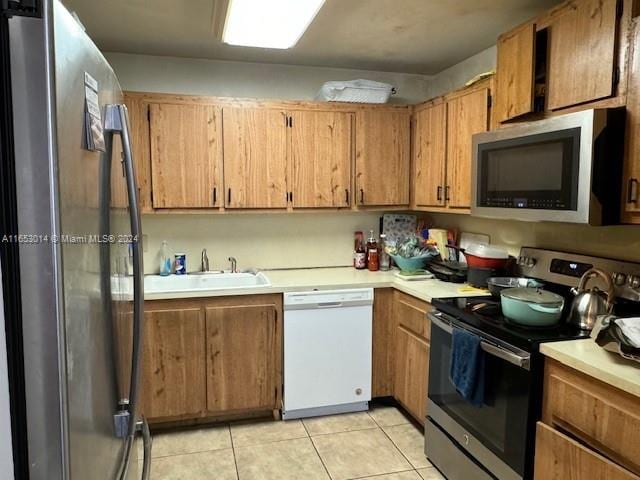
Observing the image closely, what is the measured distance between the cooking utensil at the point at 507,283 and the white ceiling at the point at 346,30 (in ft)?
4.44

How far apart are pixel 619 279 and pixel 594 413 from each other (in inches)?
29.8

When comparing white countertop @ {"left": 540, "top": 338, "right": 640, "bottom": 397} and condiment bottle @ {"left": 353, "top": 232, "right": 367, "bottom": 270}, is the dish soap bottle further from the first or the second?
white countertop @ {"left": 540, "top": 338, "right": 640, "bottom": 397}

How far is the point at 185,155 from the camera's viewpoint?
2887mm

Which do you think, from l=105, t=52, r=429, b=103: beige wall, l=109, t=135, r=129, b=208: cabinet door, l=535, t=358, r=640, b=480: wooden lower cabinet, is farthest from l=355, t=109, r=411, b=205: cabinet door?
l=109, t=135, r=129, b=208: cabinet door

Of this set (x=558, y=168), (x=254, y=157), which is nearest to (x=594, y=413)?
(x=558, y=168)

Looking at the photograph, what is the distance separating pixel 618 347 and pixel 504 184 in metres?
0.95

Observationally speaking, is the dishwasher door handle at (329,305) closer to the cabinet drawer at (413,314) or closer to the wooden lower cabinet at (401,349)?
the wooden lower cabinet at (401,349)

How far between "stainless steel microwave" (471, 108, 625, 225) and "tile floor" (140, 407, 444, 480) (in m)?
1.40

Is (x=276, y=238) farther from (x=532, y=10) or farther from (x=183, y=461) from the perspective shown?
(x=532, y=10)

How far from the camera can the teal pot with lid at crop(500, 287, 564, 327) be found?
1.81m

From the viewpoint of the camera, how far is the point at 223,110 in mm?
2926

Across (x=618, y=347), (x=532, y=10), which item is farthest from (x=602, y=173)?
(x=532, y=10)

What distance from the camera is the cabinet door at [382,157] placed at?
3170 millimetres

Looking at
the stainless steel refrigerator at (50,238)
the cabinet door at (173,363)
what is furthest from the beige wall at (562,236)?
the stainless steel refrigerator at (50,238)
